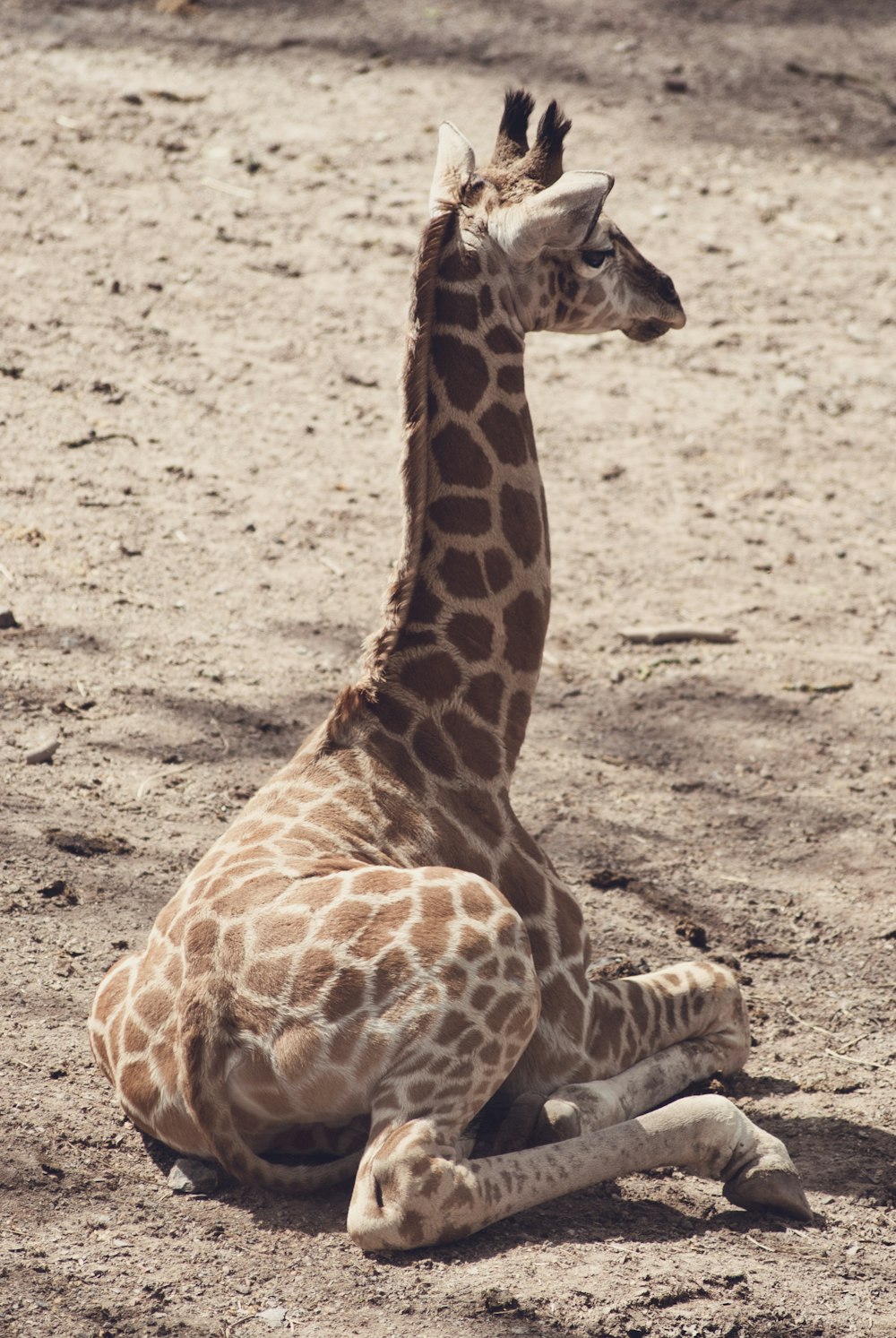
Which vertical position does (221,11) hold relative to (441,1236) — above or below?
above

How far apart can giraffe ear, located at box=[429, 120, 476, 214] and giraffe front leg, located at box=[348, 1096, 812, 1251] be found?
2577mm

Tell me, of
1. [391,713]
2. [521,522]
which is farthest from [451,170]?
[391,713]

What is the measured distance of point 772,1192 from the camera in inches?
154

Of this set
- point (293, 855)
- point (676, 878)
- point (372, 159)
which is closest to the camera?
point (293, 855)

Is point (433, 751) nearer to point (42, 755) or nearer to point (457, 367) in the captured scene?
point (457, 367)

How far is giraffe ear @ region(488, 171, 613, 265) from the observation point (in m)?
4.32

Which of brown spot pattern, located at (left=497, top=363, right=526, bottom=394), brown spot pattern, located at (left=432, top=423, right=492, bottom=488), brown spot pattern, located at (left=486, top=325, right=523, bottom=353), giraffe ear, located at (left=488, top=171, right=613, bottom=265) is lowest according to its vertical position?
brown spot pattern, located at (left=432, top=423, right=492, bottom=488)

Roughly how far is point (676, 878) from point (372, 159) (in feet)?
22.8

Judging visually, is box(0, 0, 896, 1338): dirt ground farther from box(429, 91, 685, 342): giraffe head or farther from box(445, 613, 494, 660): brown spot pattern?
box(429, 91, 685, 342): giraffe head

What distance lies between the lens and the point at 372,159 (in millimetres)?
10898

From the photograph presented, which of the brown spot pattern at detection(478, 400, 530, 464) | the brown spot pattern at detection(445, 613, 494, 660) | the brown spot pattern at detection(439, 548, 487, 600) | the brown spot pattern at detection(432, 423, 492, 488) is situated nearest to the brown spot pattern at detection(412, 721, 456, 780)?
the brown spot pattern at detection(445, 613, 494, 660)

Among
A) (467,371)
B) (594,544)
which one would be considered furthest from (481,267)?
(594,544)

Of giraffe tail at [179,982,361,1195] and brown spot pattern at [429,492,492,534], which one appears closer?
giraffe tail at [179,982,361,1195]

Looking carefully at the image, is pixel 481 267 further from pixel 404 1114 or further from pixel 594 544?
pixel 594 544
